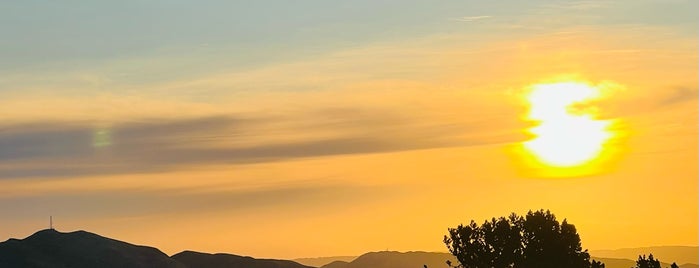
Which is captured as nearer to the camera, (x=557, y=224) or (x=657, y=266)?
(x=657, y=266)

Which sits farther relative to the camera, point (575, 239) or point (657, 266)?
point (575, 239)

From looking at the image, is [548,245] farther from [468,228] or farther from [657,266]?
[657,266]

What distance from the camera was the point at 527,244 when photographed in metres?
173

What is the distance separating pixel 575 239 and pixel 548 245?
3.61 metres

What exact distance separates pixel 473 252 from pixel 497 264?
3871 mm

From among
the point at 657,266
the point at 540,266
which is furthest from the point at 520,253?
the point at 657,266

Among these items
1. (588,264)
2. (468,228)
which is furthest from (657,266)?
(468,228)

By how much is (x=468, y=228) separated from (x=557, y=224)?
36.8ft

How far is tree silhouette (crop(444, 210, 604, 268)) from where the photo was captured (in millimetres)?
171500

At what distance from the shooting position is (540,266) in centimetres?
17125

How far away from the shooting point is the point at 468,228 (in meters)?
176

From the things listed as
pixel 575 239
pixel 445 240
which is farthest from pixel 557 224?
pixel 445 240

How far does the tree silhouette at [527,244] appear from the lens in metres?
172

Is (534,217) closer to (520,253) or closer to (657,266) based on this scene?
(520,253)
